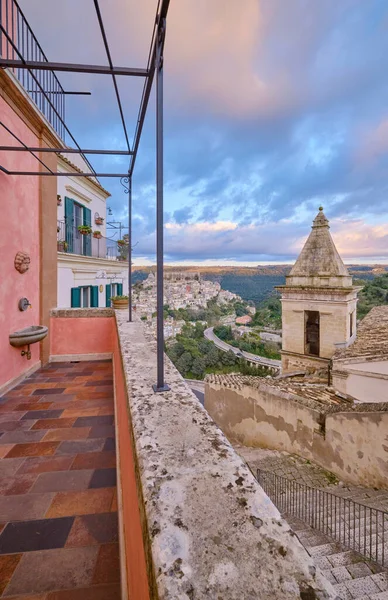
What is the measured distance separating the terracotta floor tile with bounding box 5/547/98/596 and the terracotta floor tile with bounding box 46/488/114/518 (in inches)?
10.7

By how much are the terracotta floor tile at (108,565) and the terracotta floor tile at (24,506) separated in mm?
523

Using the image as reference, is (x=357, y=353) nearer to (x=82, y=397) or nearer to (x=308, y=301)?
(x=308, y=301)

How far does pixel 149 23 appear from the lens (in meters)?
2.22

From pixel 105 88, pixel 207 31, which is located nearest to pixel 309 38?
pixel 207 31

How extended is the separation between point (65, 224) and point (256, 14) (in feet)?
21.3

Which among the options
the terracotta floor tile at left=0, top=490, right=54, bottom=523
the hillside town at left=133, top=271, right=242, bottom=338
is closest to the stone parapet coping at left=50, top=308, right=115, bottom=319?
the terracotta floor tile at left=0, top=490, right=54, bottom=523

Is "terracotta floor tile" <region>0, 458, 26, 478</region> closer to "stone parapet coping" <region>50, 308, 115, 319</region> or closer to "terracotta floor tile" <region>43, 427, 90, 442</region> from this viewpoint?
"terracotta floor tile" <region>43, 427, 90, 442</region>

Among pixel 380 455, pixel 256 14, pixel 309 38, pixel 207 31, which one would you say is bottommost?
pixel 380 455

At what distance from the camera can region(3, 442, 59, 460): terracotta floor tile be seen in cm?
244

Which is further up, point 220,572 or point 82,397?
point 220,572

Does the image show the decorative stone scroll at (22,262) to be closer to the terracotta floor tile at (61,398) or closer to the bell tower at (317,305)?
the terracotta floor tile at (61,398)

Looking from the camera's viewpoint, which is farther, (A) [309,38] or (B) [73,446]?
(A) [309,38]

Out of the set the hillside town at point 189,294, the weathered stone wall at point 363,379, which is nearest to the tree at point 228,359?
the hillside town at point 189,294

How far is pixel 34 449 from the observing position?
2.51 metres
